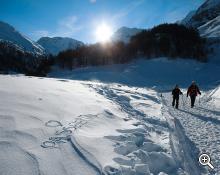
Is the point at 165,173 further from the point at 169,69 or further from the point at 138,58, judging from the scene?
the point at 138,58

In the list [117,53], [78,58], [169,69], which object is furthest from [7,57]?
[169,69]

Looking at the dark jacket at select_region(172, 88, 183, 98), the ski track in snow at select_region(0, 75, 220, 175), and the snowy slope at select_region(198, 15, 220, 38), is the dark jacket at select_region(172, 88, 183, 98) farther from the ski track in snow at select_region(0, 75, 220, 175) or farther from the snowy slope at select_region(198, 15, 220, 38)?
the snowy slope at select_region(198, 15, 220, 38)

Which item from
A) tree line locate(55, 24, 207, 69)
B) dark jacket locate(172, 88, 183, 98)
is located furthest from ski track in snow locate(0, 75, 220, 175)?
tree line locate(55, 24, 207, 69)

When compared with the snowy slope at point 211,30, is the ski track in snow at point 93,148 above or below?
below

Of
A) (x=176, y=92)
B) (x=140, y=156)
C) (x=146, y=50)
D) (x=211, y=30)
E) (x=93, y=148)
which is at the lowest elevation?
(x=140, y=156)

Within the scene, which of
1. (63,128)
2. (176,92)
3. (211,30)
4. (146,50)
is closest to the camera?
(63,128)

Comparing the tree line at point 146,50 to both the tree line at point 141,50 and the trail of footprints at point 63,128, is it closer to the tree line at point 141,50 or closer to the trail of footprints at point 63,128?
the tree line at point 141,50

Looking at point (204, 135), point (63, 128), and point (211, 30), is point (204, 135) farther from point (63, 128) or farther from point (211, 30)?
point (211, 30)

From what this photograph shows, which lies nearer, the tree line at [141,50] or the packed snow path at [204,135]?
the packed snow path at [204,135]

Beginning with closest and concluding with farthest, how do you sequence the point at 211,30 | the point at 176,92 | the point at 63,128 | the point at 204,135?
the point at 63,128 → the point at 204,135 → the point at 176,92 → the point at 211,30

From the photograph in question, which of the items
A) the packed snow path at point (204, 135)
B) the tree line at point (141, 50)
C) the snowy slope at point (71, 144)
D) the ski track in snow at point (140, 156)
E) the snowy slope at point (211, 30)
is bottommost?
the packed snow path at point (204, 135)

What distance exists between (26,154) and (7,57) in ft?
522

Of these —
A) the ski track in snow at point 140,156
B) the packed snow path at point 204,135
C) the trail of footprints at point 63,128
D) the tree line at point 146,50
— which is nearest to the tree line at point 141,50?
the tree line at point 146,50

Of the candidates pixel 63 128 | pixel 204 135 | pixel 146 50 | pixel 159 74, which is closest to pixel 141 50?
pixel 146 50
